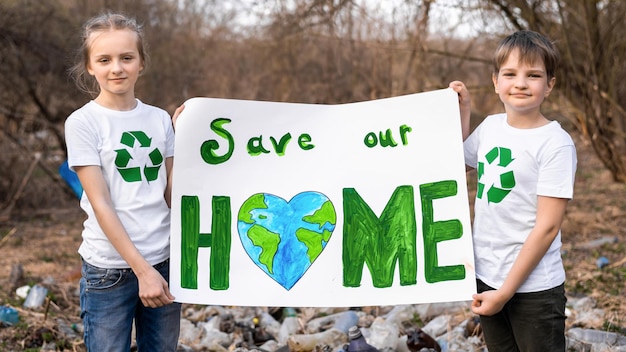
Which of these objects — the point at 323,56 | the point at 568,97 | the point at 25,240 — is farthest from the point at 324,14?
the point at 25,240

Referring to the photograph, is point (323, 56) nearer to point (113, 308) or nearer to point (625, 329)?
point (625, 329)

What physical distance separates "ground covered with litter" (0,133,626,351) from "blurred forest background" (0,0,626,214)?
220 cm

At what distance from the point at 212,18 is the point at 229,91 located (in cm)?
206

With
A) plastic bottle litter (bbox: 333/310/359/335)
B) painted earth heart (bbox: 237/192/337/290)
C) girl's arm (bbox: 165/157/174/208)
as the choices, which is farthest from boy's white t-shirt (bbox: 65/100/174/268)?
plastic bottle litter (bbox: 333/310/359/335)

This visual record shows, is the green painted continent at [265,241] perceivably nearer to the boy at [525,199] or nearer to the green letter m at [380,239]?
the green letter m at [380,239]

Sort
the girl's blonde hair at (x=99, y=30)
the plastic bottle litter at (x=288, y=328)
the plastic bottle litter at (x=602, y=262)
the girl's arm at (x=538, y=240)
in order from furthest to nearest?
the plastic bottle litter at (x=602, y=262), the plastic bottle litter at (x=288, y=328), the girl's blonde hair at (x=99, y=30), the girl's arm at (x=538, y=240)

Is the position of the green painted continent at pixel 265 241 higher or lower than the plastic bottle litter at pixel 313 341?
higher

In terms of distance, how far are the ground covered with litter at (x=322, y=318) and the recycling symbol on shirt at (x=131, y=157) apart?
181 cm

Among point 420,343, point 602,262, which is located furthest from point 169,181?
point 602,262

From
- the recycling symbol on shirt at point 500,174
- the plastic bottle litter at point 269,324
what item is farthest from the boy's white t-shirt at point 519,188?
the plastic bottle litter at point 269,324

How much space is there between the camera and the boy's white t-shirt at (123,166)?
95.7 inches

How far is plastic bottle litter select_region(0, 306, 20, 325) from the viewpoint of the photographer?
4762mm

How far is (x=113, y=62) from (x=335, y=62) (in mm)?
6434

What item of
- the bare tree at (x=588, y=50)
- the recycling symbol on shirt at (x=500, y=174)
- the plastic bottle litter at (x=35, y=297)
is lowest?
the plastic bottle litter at (x=35, y=297)
